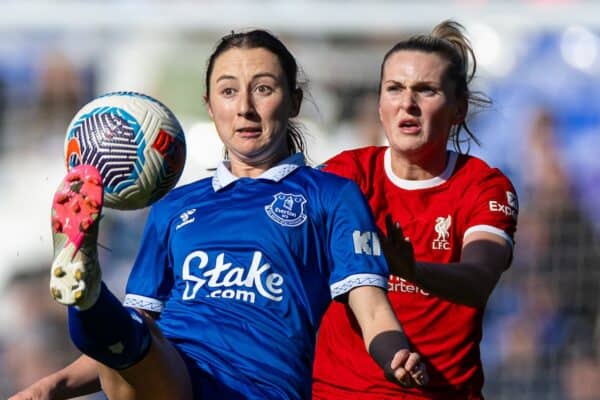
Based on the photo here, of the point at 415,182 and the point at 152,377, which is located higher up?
the point at 415,182

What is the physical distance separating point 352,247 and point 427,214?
96 centimetres

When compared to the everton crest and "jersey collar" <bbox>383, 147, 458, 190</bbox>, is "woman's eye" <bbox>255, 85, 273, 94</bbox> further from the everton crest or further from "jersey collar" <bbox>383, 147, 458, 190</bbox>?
"jersey collar" <bbox>383, 147, 458, 190</bbox>

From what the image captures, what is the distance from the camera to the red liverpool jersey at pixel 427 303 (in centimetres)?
520

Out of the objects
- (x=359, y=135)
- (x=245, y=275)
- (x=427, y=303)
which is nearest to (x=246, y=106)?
(x=245, y=275)

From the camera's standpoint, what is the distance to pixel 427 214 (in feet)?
17.4

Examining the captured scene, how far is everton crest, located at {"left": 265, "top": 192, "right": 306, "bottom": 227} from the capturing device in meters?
4.48

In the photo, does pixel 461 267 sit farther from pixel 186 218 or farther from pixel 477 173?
pixel 186 218

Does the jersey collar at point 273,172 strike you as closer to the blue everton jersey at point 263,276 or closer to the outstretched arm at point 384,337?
the blue everton jersey at point 263,276

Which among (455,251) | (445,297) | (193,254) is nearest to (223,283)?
(193,254)

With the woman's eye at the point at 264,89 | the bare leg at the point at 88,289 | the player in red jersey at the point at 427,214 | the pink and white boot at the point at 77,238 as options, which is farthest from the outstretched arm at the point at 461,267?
the pink and white boot at the point at 77,238

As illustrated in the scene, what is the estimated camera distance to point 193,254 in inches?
178

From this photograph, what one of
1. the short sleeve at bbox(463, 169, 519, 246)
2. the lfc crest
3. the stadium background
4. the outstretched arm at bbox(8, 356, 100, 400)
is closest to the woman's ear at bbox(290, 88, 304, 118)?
the lfc crest

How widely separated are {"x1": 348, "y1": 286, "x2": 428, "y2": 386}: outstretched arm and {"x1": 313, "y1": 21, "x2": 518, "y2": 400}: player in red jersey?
Answer: 2.47ft

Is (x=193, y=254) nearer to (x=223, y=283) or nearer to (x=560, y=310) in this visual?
(x=223, y=283)
